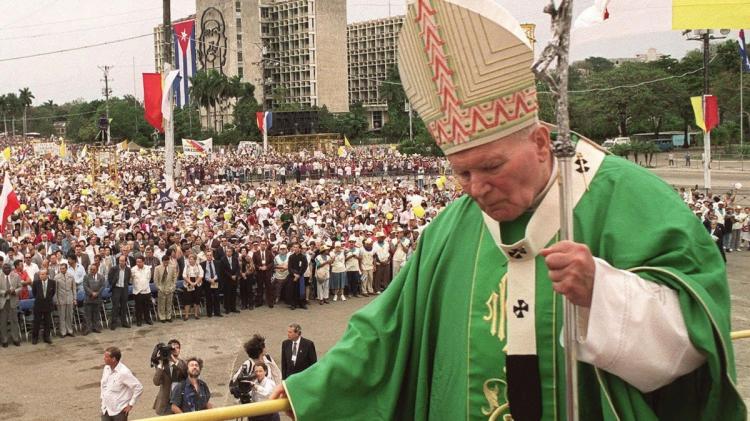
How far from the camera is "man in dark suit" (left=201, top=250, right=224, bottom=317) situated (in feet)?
46.2

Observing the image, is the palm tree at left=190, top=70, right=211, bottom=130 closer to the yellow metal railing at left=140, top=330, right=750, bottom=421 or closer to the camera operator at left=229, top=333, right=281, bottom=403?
the camera operator at left=229, top=333, right=281, bottom=403

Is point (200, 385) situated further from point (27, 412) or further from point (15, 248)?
point (15, 248)

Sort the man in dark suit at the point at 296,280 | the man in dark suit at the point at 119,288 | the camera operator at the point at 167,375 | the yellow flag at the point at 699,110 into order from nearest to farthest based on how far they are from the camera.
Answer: the camera operator at the point at 167,375, the man in dark suit at the point at 119,288, the man in dark suit at the point at 296,280, the yellow flag at the point at 699,110

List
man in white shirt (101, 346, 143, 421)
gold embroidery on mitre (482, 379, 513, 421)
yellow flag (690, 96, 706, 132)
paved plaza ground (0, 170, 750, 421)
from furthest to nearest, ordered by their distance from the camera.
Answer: yellow flag (690, 96, 706, 132), paved plaza ground (0, 170, 750, 421), man in white shirt (101, 346, 143, 421), gold embroidery on mitre (482, 379, 513, 421)

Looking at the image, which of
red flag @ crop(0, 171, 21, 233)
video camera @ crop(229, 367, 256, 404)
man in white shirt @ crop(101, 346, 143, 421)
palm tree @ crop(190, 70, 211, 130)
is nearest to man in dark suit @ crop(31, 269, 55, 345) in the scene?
red flag @ crop(0, 171, 21, 233)

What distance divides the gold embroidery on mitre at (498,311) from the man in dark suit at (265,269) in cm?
1266

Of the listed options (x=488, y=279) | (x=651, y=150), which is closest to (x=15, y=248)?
(x=488, y=279)

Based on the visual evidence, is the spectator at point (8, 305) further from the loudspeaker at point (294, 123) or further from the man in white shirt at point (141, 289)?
the loudspeaker at point (294, 123)

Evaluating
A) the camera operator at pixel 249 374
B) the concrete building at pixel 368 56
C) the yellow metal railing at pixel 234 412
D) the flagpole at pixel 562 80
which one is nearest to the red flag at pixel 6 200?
the camera operator at pixel 249 374

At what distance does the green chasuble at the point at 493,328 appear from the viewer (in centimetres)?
190

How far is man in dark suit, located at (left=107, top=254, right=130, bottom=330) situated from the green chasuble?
37.1 feet

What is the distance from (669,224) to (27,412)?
9053 mm

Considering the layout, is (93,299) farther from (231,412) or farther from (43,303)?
(231,412)

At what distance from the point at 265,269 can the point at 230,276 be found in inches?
29.3
